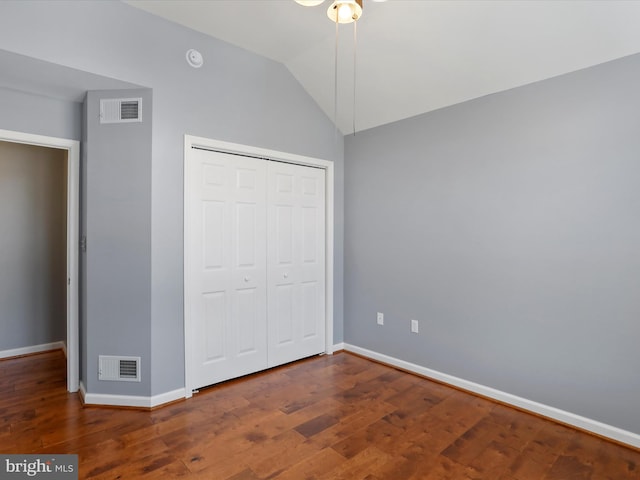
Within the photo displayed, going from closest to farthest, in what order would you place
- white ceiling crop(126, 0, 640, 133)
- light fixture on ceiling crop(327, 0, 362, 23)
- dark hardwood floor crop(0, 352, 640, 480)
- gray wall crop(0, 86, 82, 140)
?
1. light fixture on ceiling crop(327, 0, 362, 23)
2. dark hardwood floor crop(0, 352, 640, 480)
3. white ceiling crop(126, 0, 640, 133)
4. gray wall crop(0, 86, 82, 140)

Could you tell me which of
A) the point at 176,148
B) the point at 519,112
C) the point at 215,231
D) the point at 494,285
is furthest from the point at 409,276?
the point at 176,148

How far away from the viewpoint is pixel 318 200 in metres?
3.84

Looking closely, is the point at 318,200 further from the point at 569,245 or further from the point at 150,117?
the point at 569,245

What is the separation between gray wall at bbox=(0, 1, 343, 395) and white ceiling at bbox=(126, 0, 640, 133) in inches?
6.7

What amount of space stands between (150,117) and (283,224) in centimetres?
150

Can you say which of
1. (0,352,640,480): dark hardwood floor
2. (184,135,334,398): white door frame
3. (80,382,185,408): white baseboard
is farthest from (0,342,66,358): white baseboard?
(184,135,334,398): white door frame

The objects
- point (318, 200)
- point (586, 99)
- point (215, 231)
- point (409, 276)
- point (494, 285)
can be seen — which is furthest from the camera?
point (318, 200)

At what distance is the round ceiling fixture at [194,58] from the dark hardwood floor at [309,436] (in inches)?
108

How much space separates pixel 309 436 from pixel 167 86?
9.14 ft

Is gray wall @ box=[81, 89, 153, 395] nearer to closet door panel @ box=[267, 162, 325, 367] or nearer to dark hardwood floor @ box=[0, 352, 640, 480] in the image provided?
dark hardwood floor @ box=[0, 352, 640, 480]

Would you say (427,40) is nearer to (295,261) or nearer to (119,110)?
(295,261)

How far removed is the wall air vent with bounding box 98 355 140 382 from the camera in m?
2.67

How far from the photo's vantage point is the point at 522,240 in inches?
105

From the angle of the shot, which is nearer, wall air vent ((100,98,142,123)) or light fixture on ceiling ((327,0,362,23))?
light fixture on ceiling ((327,0,362,23))
